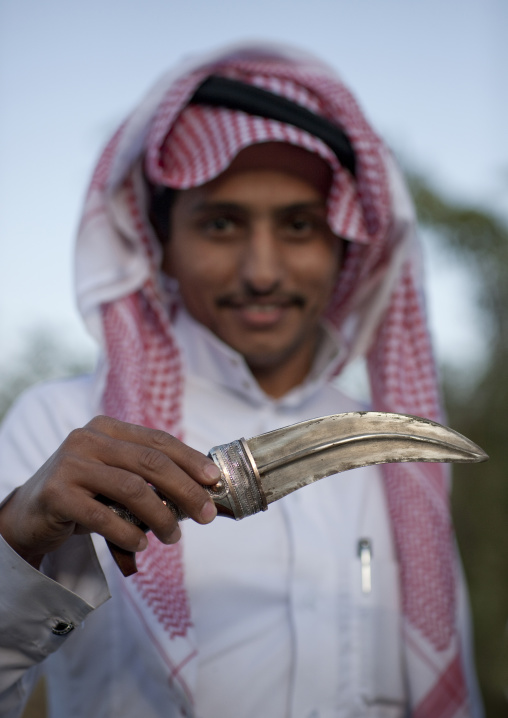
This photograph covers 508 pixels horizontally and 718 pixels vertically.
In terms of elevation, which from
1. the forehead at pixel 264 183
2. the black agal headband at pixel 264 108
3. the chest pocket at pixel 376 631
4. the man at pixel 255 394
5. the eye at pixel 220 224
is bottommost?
the chest pocket at pixel 376 631

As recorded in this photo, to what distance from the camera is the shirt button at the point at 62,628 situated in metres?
1.17

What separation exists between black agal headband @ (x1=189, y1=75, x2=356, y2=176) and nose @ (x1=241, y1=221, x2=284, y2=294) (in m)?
0.32

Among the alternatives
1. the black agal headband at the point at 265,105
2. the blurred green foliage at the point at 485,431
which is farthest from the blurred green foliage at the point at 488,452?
the black agal headband at the point at 265,105

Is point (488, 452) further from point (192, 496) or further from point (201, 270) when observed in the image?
point (192, 496)

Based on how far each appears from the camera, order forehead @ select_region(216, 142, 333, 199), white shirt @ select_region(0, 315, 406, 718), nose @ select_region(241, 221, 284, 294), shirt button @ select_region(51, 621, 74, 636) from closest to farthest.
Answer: shirt button @ select_region(51, 621, 74, 636)
white shirt @ select_region(0, 315, 406, 718)
nose @ select_region(241, 221, 284, 294)
forehead @ select_region(216, 142, 333, 199)

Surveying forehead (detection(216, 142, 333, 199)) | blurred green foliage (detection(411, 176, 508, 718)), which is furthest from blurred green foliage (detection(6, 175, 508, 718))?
forehead (detection(216, 142, 333, 199))

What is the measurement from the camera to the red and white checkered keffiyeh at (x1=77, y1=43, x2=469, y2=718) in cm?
178

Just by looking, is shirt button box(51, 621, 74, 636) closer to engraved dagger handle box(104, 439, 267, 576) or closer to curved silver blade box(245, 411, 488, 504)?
engraved dagger handle box(104, 439, 267, 576)

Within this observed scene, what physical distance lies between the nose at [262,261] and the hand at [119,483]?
0.80 meters

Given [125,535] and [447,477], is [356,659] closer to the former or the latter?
[447,477]

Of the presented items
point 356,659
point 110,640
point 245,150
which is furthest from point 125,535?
point 245,150

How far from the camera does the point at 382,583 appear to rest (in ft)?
5.88

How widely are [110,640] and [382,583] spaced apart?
659mm

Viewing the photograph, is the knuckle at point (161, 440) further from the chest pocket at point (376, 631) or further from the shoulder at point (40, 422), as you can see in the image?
the chest pocket at point (376, 631)
